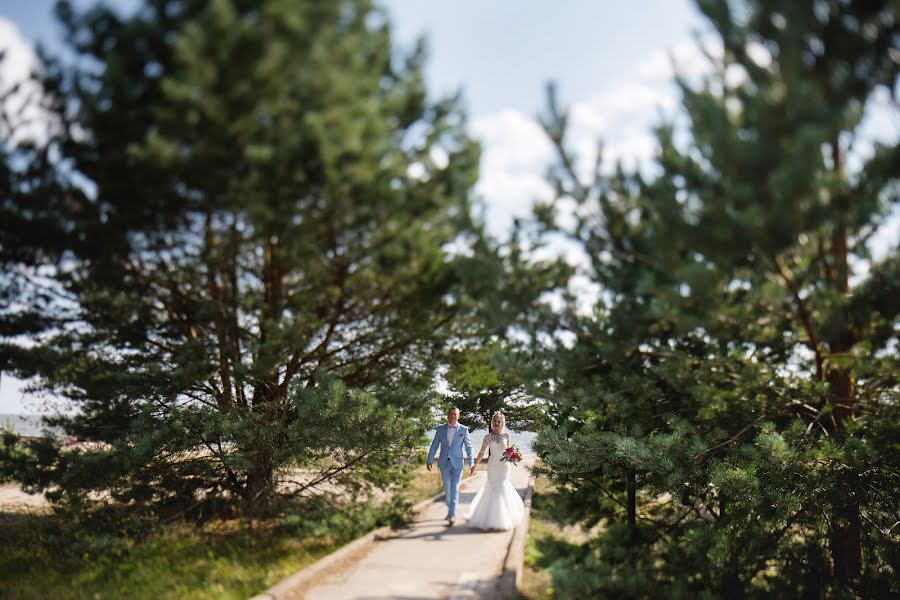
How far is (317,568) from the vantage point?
705 cm

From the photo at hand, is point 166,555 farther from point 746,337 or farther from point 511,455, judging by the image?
point 746,337

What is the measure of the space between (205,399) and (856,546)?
900 centimetres

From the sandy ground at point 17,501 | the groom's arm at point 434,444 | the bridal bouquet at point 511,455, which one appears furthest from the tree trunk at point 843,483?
the sandy ground at point 17,501

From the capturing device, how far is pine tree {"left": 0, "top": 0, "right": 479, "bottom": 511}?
5.18 meters

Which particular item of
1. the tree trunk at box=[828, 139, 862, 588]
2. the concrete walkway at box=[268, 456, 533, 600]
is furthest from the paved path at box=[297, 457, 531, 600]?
the tree trunk at box=[828, 139, 862, 588]

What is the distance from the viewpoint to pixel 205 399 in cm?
890

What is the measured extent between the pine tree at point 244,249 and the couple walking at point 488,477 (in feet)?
2.79

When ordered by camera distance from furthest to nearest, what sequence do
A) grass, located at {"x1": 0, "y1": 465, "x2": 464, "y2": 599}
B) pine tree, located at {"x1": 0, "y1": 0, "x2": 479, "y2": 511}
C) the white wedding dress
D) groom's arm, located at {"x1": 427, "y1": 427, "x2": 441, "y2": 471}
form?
groom's arm, located at {"x1": 427, "y1": 427, "x2": 441, "y2": 471} → the white wedding dress → grass, located at {"x1": 0, "y1": 465, "x2": 464, "y2": 599} → pine tree, located at {"x1": 0, "y1": 0, "x2": 479, "y2": 511}

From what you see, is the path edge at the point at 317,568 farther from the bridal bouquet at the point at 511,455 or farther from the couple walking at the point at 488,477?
the bridal bouquet at the point at 511,455

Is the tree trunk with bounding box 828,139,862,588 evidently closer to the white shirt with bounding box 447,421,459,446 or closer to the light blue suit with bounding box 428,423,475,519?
the light blue suit with bounding box 428,423,475,519

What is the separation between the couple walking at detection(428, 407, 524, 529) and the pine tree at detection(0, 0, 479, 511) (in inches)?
33.5

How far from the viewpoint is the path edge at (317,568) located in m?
6.22

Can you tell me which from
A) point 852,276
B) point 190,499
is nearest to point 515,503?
point 190,499

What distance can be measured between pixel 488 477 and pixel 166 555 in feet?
16.3
